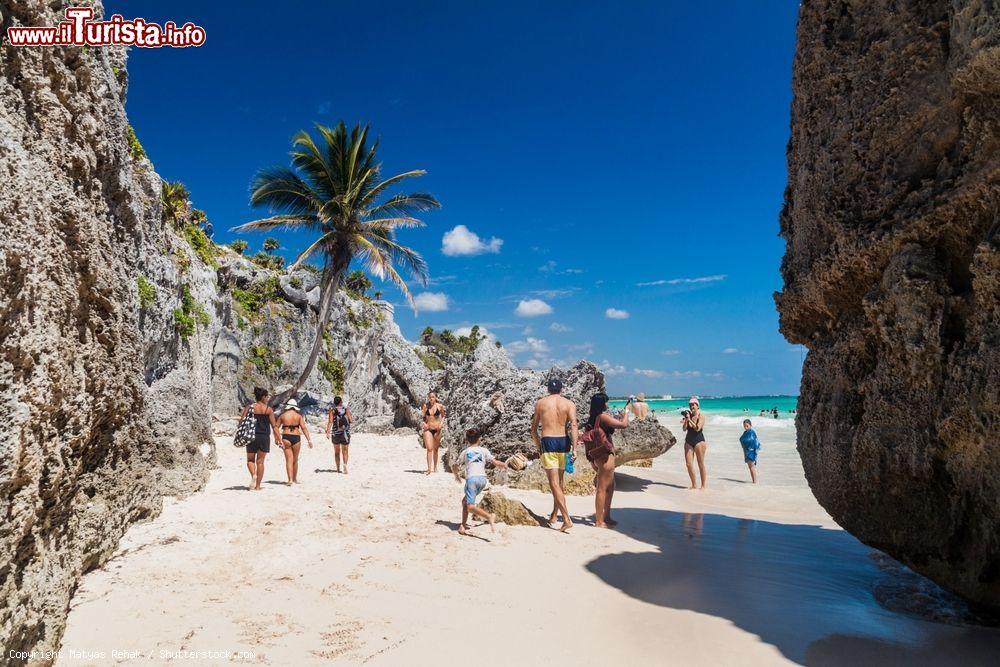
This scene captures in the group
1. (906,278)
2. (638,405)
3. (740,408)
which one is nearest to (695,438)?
(638,405)

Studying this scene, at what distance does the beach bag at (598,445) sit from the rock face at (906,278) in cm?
212

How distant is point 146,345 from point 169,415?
1.82 m

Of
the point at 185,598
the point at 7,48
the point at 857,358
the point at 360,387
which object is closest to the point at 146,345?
the point at 185,598

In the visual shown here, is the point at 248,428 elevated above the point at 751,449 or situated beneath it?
elevated above

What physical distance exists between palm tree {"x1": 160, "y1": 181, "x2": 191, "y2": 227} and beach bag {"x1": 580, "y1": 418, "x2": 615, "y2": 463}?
9942 millimetres

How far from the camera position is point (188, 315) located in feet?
39.0

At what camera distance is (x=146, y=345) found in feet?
28.5

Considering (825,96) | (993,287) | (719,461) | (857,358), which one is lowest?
(719,461)

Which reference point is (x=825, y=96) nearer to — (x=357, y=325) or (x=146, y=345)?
(x=146, y=345)

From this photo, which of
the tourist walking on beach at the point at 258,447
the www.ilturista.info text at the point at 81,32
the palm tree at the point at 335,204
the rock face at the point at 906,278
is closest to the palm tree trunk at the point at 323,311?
the palm tree at the point at 335,204

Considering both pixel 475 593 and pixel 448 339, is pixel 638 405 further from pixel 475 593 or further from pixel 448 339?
pixel 448 339

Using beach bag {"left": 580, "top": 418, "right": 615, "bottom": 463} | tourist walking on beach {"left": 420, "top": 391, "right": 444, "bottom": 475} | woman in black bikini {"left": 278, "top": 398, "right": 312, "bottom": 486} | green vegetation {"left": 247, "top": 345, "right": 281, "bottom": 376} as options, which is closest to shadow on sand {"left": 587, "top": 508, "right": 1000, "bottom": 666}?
beach bag {"left": 580, "top": 418, "right": 615, "bottom": 463}

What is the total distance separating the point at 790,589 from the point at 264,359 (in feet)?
72.0

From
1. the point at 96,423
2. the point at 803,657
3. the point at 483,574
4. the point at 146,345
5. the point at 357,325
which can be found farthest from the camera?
the point at 357,325
